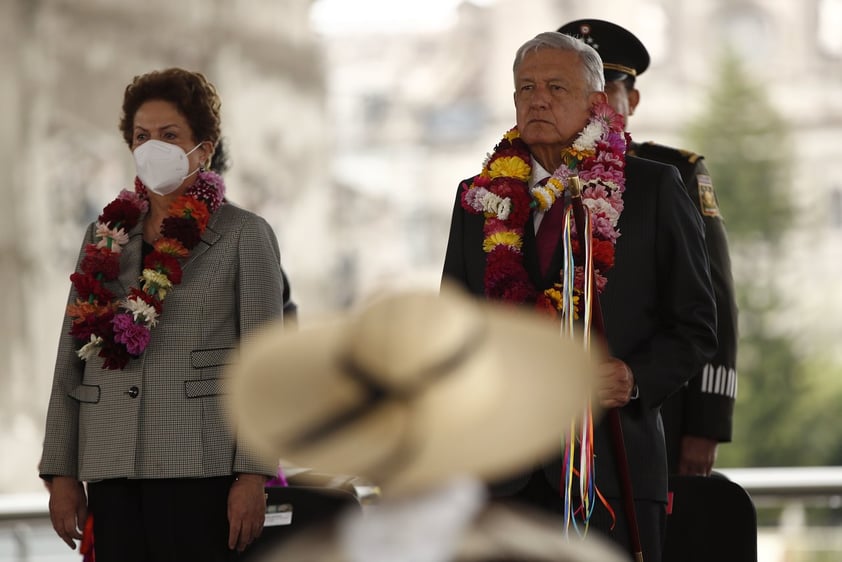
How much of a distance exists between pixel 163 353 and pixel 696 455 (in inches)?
54.8

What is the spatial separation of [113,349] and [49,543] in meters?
2.47

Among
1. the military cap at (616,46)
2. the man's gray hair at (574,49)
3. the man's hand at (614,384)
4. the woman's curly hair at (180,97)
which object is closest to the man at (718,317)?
the military cap at (616,46)

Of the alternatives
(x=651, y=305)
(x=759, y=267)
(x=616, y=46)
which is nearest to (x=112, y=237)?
(x=651, y=305)

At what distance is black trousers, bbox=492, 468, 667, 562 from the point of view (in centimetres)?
259

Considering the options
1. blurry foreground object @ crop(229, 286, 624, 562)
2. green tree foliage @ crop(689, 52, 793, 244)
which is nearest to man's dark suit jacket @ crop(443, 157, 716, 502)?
blurry foreground object @ crop(229, 286, 624, 562)

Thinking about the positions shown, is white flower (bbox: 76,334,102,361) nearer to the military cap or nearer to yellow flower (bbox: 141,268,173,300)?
yellow flower (bbox: 141,268,173,300)

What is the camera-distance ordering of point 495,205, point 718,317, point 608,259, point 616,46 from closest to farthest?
point 608,259, point 495,205, point 718,317, point 616,46

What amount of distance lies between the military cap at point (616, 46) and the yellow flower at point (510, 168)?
91 centimetres

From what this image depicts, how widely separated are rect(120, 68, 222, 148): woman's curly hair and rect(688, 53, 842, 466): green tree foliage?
26063 millimetres

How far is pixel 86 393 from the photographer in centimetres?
300

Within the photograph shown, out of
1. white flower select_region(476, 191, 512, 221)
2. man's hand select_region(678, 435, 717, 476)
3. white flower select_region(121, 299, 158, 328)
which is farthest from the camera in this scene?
man's hand select_region(678, 435, 717, 476)

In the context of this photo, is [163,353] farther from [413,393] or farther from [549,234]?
[413,393]

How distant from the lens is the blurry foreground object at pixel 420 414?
4.15ft

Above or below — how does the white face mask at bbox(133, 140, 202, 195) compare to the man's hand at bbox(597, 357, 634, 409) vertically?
above
